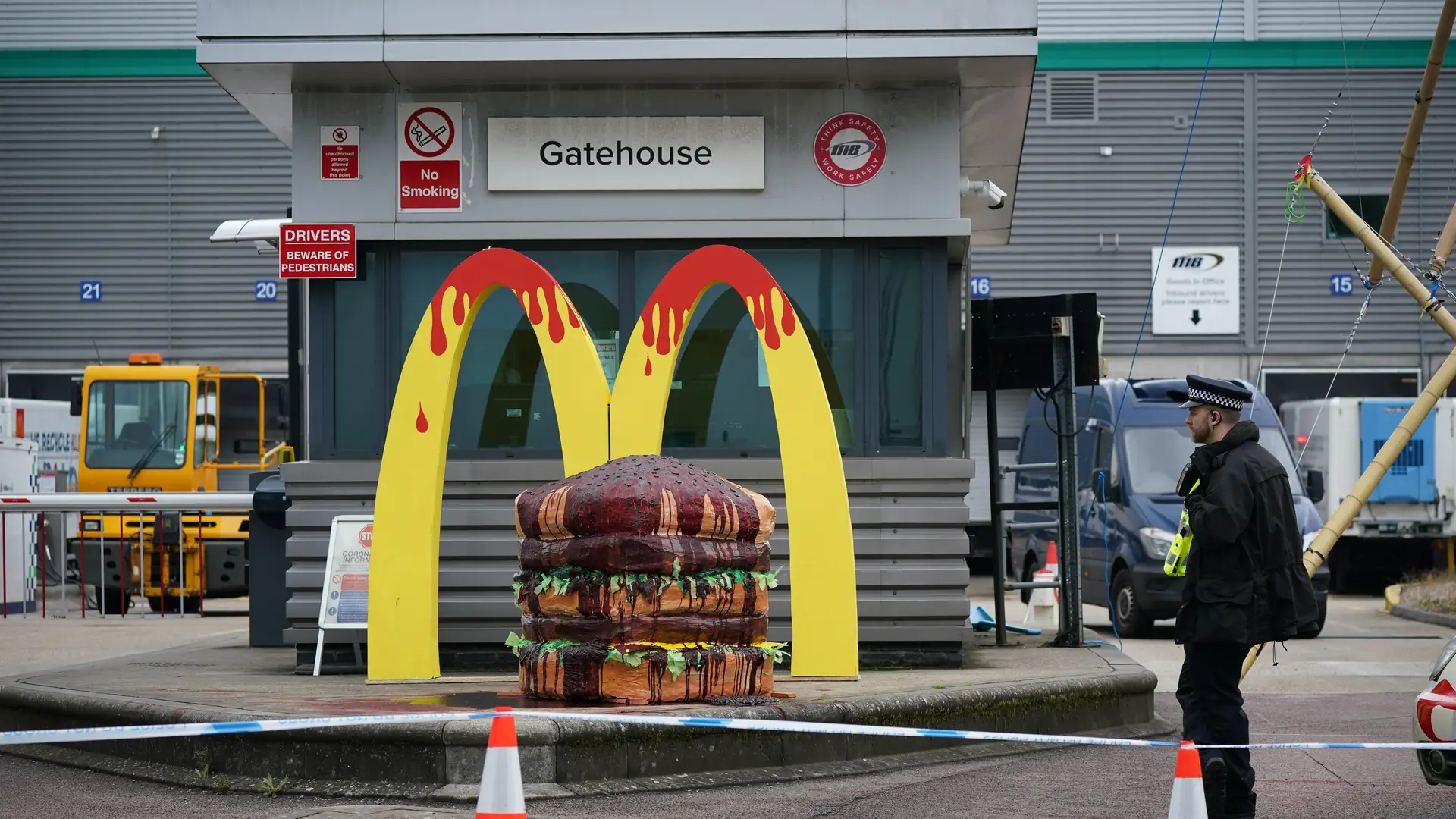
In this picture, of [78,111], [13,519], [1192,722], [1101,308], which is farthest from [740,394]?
[78,111]

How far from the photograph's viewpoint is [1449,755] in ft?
22.7

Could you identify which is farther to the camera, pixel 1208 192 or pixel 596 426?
pixel 1208 192

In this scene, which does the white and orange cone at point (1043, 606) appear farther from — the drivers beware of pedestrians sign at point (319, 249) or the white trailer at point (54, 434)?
the white trailer at point (54, 434)

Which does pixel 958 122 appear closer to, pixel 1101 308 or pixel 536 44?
pixel 536 44

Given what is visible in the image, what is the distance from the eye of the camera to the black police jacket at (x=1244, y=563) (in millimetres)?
6812

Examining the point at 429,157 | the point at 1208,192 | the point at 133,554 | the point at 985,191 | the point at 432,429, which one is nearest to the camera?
the point at 432,429

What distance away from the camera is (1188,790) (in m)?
5.37

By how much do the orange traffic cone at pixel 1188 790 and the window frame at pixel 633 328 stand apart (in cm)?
584

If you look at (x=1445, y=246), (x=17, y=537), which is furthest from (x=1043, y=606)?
(x=17, y=537)

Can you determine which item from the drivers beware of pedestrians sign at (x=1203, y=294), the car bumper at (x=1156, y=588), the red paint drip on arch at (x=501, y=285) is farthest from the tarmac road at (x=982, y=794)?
the drivers beware of pedestrians sign at (x=1203, y=294)

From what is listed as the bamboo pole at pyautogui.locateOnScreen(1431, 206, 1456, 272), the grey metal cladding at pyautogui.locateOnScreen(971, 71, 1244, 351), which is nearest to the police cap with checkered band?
the bamboo pole at pyautogui.locateOnScreen(1431, 206, 1456, 272)

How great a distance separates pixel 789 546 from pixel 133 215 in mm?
22822

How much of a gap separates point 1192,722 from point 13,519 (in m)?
17.2

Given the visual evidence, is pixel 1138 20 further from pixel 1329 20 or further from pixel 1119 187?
pixel 1329 20
